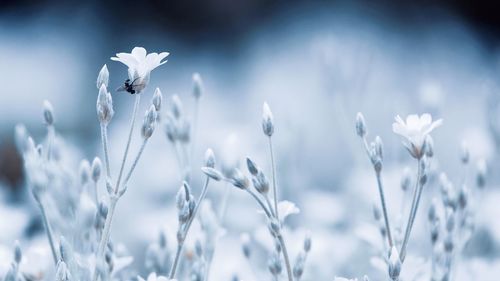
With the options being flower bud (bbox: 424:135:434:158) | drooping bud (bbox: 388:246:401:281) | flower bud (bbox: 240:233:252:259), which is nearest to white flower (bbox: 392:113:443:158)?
flower bud (bbox: 424:135:434:158)

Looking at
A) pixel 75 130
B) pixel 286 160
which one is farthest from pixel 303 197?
pixel 75 130

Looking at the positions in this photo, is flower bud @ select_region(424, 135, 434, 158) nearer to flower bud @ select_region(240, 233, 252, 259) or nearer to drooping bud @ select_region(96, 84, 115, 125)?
flower bud @ select_region(240, 233, 252, 259)

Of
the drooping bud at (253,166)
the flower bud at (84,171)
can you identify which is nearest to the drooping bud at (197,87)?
the flower bud at (84,171)

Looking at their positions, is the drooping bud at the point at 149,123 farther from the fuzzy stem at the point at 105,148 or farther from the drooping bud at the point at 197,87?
the drooping bud at the point at 197,87

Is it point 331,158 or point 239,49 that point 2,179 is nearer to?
point 331,158

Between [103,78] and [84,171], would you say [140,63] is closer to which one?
[103,78]

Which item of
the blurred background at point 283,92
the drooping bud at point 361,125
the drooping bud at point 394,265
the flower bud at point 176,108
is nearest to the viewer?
the drooping bud at point 394,265
